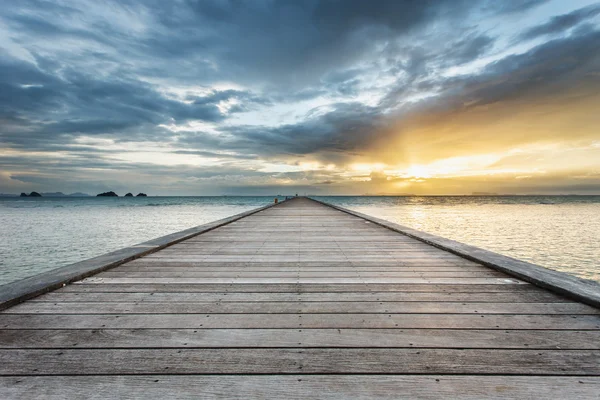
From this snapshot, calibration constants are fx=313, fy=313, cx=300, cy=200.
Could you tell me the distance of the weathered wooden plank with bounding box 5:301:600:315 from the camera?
2359 mm

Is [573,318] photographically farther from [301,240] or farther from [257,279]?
[301,240]

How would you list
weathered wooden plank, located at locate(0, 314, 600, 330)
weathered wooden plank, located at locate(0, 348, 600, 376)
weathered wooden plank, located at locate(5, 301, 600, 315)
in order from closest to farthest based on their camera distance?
weathered wooden plank, located at locate(0, 348, 600, 376), weathered wooden plank, located at locate(0, 314, 600, 330), weathered wooden plank, located at locate(5, 301, 600, 315)

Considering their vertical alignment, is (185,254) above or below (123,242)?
above

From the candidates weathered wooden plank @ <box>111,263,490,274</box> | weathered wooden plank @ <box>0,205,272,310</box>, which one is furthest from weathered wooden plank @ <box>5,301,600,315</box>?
weathered wooden plank @ <box>111,263,490,274</box>

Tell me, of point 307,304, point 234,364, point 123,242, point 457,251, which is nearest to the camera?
point 234,364

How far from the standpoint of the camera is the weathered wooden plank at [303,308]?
7.74 feet

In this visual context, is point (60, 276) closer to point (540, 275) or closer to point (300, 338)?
point (300, 338)

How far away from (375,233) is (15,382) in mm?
6112

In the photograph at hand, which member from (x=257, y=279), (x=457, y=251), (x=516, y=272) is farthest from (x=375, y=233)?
(x=257, y=279)

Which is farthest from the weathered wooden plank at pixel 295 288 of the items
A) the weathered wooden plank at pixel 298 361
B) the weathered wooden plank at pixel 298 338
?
the weathered wooden plank at pixel 298 361

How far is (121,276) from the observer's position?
331cm

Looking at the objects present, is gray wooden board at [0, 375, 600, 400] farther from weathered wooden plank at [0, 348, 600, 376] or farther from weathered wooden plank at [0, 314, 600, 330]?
weathered wooden plank at [0, 314, 600, 330]

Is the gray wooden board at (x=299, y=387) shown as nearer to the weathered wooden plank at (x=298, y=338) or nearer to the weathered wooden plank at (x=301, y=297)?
the weathered wooden plank at (x=298, y=338)

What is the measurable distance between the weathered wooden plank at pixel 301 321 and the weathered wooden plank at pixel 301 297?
1.08ft
